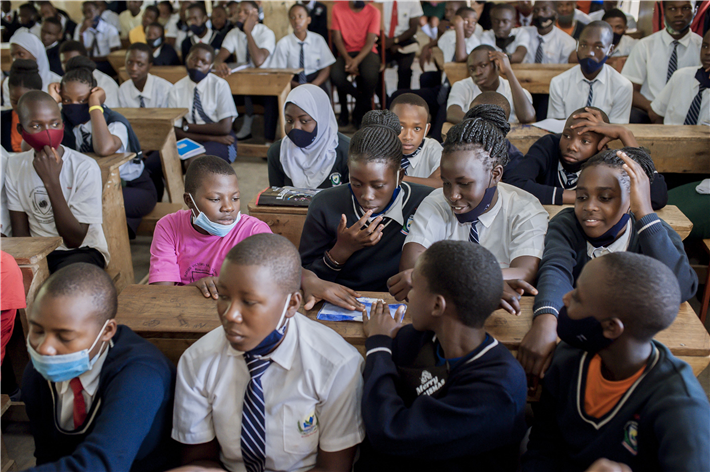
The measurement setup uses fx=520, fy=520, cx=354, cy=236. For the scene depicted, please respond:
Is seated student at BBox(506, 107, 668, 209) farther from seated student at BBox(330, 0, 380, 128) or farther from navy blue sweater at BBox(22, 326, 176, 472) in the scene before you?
seated student at BBox(330, 0, 380, 128)

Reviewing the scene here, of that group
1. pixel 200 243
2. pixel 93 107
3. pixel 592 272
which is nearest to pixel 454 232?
pixel 592 272

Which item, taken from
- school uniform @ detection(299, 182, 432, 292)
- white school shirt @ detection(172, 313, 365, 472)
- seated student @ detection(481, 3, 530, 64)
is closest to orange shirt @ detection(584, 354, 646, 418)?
white school shirt @ detection(172, 313, 365, 472)

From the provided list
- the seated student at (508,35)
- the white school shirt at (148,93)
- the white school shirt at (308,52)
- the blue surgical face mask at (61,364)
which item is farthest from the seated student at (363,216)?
the white school shirt at (308,52)

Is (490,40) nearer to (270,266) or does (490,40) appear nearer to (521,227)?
(521,227)

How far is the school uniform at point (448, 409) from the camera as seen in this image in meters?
1.26

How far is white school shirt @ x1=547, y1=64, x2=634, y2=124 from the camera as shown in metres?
4.05

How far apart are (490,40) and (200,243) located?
4.70 meters

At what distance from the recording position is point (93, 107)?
3.49 metres

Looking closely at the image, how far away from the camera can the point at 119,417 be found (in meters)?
1.31

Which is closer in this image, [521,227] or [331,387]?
[331,387]

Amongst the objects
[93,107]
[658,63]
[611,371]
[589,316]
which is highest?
[658,63]

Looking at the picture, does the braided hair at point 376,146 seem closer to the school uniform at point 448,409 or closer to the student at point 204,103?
the school uniform at point 448,409

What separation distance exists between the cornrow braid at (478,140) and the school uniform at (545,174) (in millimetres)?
766

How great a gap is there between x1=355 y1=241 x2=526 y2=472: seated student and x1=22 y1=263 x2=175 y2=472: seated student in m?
0.59
